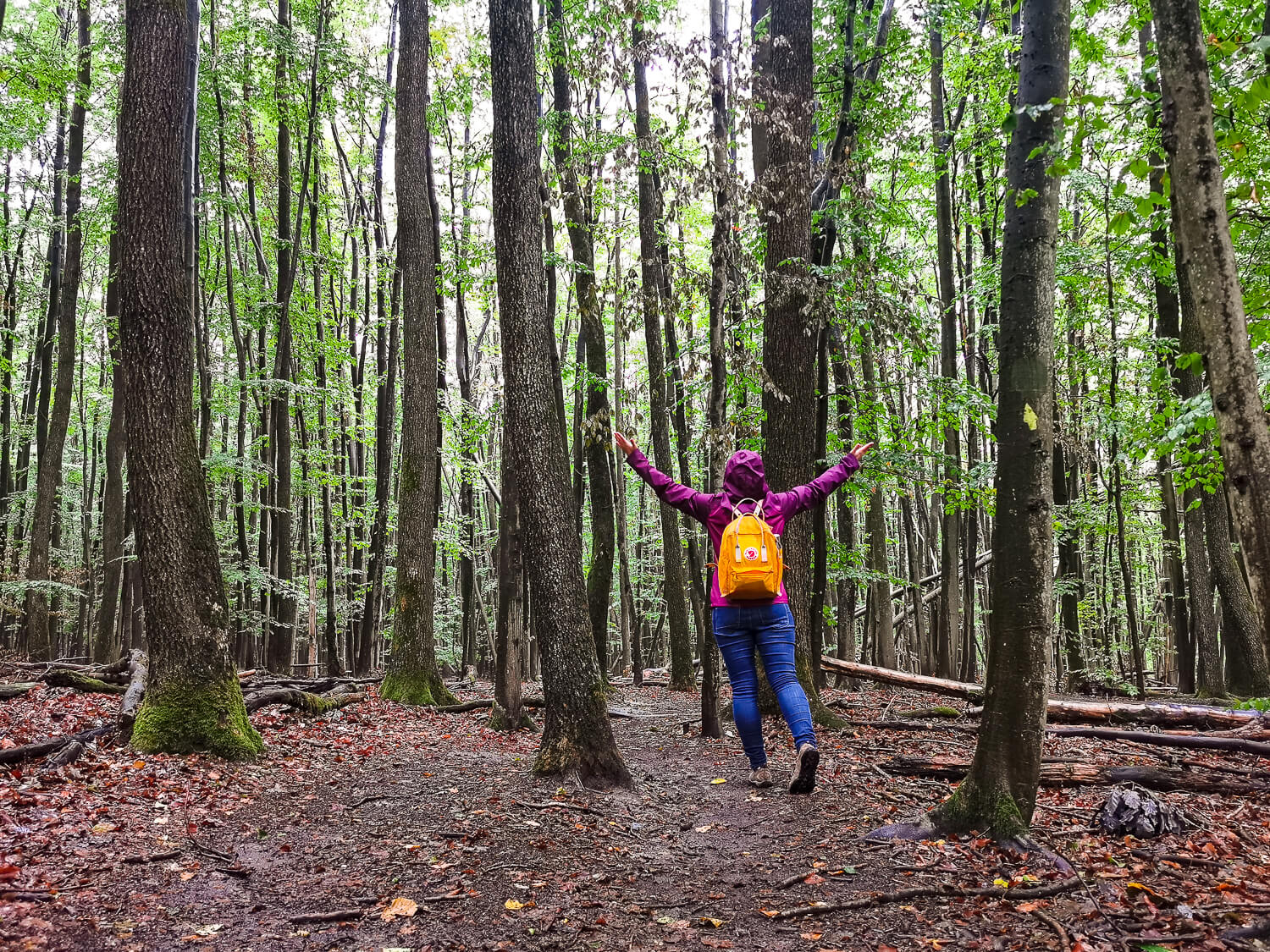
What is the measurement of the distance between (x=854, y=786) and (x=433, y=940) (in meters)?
3.50

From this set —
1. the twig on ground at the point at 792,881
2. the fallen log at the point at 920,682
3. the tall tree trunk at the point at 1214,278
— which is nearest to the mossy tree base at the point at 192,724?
the twig on ground at the point at 792,881

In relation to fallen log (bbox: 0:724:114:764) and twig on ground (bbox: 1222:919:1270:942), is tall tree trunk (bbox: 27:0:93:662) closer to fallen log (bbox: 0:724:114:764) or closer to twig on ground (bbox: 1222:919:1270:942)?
fallen log (bbox: 0:724:114:764)

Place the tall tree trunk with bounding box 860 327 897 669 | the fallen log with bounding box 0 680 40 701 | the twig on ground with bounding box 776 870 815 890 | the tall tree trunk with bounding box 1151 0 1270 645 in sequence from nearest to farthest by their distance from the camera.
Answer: the tall tree trunk with bounding box 1151 0 1270 645, the twig on ground with bounding box 776 870 815 890, the fallen log with bounding box 0 680 40 701, the tall tree trunk with bounding box 860 327 897 669

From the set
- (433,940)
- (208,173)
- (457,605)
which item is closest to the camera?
(433,940)

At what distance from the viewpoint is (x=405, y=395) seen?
11.6m

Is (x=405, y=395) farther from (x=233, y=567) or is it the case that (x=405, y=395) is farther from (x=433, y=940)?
(x=433, y=940)

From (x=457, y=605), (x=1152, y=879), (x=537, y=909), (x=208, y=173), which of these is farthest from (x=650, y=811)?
(x=457, y=605)

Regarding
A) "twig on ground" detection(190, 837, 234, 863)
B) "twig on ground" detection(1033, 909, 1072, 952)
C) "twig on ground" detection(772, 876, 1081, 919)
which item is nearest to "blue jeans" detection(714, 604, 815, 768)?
"twig on ground" detection(772, 876, 1081, 919)

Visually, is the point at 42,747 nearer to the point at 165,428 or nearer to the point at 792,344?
the point at 165,428

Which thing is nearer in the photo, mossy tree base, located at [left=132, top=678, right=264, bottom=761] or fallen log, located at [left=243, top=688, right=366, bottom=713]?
mossy tree base, located at [left=132, top=678, right=264, bottom=761]

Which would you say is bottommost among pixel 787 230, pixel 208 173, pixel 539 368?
pixel 539 368

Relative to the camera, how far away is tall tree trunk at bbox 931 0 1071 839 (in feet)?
12.9

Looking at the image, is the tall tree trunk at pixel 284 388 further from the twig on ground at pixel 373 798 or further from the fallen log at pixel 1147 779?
the fallen log at pixel 1147 779

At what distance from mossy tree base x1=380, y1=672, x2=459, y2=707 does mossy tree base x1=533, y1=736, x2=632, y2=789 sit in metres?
5.42
